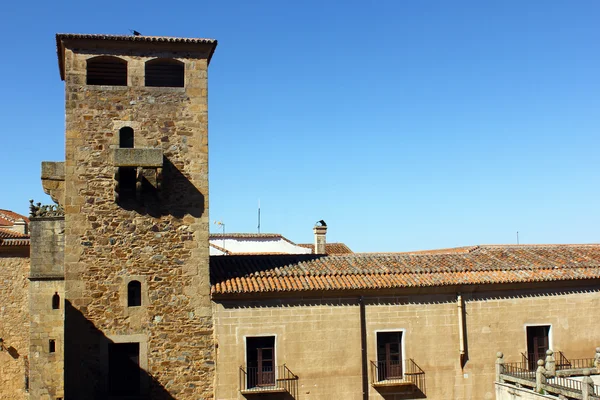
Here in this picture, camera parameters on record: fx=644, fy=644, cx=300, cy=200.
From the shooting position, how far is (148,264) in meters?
16.8

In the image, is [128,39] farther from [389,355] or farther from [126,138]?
[389,355]

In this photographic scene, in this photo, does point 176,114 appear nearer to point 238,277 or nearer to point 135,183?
point 135,183

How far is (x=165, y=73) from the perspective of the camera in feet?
57.7

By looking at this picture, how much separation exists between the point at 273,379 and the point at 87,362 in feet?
15.7

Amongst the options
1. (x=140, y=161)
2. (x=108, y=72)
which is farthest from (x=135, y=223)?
(x=108, y=72)

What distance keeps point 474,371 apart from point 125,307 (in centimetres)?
984

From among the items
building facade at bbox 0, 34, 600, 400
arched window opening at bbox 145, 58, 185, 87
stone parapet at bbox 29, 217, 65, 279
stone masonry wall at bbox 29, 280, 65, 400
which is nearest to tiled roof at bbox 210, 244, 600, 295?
building facade at bbox 0, 34, 600, 400

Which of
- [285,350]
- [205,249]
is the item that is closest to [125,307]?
[205,249]

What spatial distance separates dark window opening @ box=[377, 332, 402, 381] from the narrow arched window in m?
6.59

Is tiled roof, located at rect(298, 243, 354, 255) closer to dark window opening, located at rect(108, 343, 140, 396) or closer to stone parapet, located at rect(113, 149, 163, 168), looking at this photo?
dark window opening, located at rect(108, 343, 140, 396)

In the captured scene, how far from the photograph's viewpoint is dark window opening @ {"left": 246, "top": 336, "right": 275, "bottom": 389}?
17000 mm

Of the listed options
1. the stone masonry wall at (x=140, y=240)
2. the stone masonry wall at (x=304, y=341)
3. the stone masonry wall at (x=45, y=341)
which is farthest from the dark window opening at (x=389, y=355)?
the stone masonry wall at (x=45, y=341)

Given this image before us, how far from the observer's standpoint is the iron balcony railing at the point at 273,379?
16.9 m

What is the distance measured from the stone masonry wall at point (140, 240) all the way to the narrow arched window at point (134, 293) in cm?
15
